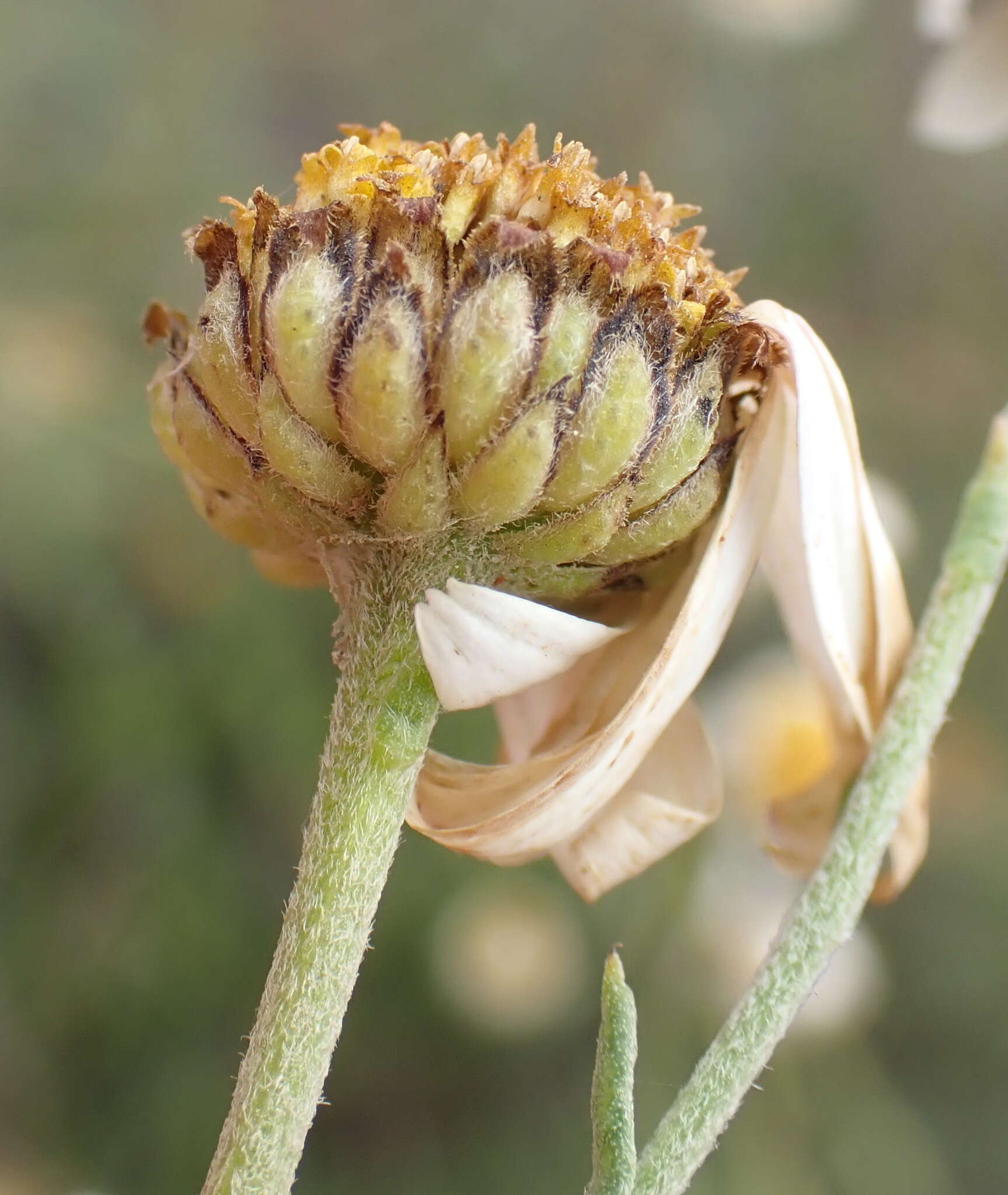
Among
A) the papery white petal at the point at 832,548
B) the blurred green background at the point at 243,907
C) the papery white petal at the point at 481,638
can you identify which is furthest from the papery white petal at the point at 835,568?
the blurred green background at the point at 243,907

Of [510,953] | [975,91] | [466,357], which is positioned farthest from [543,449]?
[510,953]

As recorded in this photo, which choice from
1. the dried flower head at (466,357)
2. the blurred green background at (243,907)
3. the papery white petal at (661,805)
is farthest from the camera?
the blurred green background at (243,907)

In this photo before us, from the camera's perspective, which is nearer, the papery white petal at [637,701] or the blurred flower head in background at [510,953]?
the papery white petal at [637,701]

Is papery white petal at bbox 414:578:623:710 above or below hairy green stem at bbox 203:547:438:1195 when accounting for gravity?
above

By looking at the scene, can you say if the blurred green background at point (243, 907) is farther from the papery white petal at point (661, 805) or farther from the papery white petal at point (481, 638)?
the papery white petal at point (481, 638)

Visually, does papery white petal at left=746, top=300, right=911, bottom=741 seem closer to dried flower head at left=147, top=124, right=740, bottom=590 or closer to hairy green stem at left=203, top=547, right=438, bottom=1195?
dried flower head at left=147, top=124, right=740, bottom=590

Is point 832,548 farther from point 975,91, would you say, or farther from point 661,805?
point 975,91

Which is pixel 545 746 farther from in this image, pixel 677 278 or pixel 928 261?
pixel 928 261

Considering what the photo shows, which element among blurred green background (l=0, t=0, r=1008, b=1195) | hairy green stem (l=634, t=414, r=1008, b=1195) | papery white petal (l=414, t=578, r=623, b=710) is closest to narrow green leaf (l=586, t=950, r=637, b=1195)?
hairy green stem (l=634, t=414, r=1008, b=1195)
